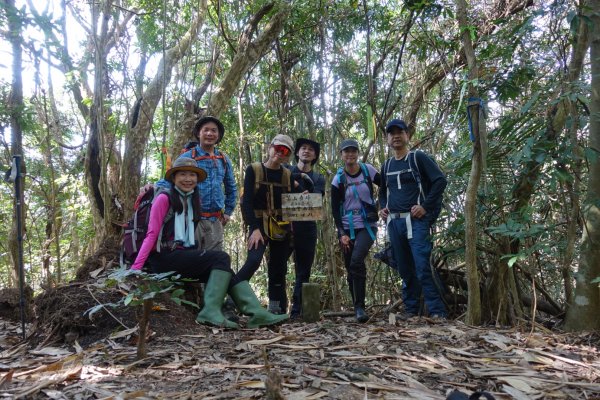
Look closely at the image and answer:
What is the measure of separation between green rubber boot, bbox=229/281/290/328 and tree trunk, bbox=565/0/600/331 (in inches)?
95.3

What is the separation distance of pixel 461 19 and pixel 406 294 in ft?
8.69

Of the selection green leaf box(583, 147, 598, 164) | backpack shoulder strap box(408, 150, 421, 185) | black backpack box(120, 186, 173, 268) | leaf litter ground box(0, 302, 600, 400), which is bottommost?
leaf litter ground box(0, 302, 600, 400)

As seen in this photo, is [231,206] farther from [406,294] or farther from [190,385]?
[190,385]

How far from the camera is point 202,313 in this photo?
4.07 m

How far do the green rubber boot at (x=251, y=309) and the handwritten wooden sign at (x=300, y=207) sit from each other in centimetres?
84

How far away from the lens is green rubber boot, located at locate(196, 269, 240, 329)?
4.03 meters

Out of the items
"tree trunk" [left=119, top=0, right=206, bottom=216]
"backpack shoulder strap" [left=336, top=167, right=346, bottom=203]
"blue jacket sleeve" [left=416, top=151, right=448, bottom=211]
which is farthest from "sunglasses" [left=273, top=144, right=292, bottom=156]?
"tree trunk" [left=119, top=0, right=206, bottom=216]

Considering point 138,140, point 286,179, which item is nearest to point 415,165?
point 286,179

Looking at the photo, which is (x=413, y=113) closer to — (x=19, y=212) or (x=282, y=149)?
(x=282, y=149)

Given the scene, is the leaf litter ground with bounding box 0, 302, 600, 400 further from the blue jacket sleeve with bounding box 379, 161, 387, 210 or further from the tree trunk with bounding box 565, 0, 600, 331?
the blue jacket sleeve with bounding box 379, 161, 387, 210

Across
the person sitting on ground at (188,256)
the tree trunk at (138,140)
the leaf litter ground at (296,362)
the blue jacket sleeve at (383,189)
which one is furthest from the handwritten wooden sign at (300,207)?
the tree trunk at (138,140)

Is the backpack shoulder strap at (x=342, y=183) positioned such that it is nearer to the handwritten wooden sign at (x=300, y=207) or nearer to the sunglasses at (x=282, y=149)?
the handwritten wooden sign at (x=300, y=207)

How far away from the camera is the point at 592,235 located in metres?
3.68

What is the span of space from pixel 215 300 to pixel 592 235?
10.2 feet
